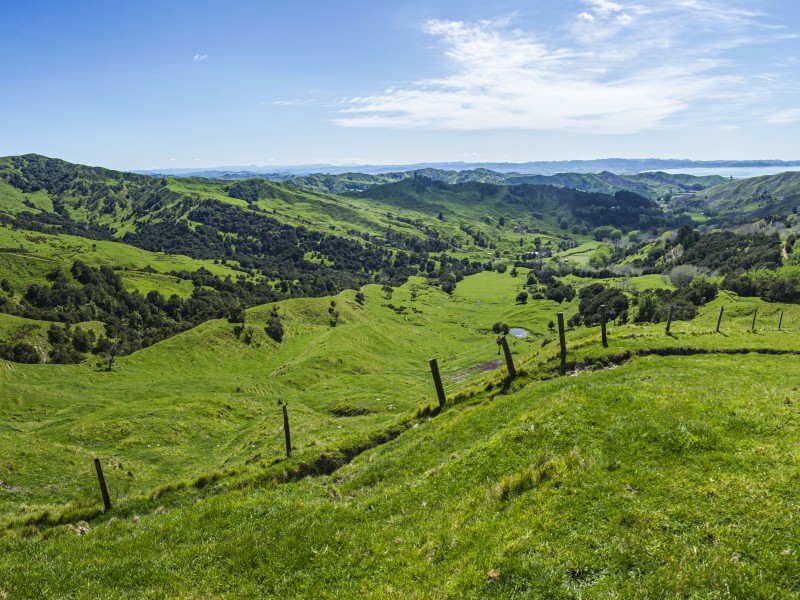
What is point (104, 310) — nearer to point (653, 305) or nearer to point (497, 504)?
point (497, 504)

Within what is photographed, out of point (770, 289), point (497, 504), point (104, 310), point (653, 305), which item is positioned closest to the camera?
point (497, 504)

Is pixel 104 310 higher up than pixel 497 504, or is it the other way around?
pixel 497 504

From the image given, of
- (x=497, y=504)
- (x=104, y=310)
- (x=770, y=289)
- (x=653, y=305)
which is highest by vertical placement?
(x=497, y=504)

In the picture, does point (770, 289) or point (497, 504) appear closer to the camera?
point (497, 504)

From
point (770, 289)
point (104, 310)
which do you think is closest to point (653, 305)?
point (770, 289)

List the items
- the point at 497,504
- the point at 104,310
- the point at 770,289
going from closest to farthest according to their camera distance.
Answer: the point at 497,504
the point at 770,289
the point at 104,310

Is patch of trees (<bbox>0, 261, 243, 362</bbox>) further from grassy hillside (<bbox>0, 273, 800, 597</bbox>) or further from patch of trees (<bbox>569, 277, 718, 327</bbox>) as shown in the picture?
patch of trees (<bbox>569, 277, 718, 327</bbox>)

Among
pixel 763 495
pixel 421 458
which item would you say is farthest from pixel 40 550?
pixel 763 495

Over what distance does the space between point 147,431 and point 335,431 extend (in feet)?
97.8

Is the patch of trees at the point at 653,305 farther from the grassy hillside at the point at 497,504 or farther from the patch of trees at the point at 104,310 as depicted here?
the patch of trees at the point at 104,310

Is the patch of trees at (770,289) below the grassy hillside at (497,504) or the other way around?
below

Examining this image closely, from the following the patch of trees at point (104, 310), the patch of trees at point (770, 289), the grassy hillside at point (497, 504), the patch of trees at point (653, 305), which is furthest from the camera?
the patch of trees at point (104, 310)

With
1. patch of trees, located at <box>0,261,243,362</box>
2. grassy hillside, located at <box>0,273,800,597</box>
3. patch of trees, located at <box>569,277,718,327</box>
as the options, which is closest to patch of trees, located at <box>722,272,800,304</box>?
patch of trees, located at <box>569,277,718,327</box>

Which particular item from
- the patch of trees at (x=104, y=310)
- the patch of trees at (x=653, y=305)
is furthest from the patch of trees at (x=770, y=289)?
the patch of trees at (x=104, y=310)
